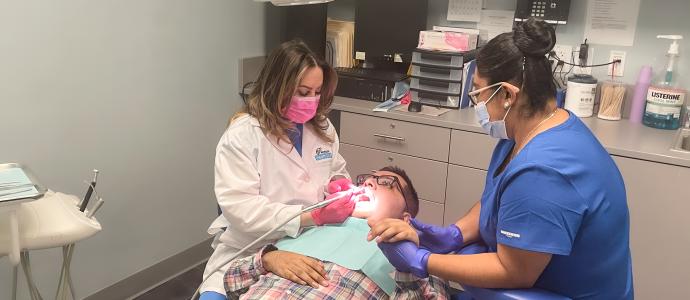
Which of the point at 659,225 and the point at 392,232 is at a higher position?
the point at 392,232

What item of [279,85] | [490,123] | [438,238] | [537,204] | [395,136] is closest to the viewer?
[537,204]

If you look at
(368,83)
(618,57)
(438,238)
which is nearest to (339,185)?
(438,238)

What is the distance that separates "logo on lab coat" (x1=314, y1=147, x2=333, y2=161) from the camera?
6.08 ft

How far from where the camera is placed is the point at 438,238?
1.58 meters

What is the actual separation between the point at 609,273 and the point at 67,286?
178 centimetres

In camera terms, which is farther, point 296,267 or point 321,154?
point 321,154

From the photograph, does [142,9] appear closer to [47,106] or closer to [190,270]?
[47,106]

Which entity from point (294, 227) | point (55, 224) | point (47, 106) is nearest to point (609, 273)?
point (294, 227)

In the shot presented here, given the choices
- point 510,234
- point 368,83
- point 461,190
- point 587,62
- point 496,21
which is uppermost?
point 496,21

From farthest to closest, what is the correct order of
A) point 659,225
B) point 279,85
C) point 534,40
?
point 659,225 < point 279,85 < point 534,40

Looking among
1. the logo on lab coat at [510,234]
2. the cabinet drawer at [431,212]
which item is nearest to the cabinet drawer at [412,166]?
the cabinet drawer at [431,212]

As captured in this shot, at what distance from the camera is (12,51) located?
77.1 inches

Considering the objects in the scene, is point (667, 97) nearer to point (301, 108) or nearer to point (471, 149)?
point (471, 149)

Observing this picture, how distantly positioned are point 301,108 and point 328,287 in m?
0.55
